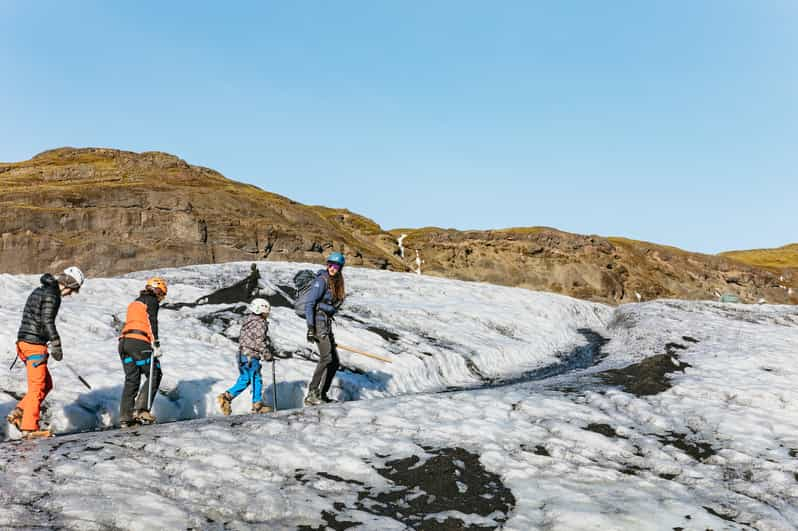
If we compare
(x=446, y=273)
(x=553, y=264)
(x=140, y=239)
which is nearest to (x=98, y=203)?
(x=140, y=239)

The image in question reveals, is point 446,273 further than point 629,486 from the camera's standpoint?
Yes

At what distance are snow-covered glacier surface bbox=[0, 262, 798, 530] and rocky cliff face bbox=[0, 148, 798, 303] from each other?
3335 centimetres

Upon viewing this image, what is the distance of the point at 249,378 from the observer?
42.0 feet

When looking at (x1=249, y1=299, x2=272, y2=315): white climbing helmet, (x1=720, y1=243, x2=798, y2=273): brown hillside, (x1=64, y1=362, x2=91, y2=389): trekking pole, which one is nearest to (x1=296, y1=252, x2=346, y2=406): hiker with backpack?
(x1=249, y1=299, x2=272, y2=315): white climbing helmet

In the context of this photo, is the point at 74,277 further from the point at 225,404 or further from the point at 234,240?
the point at 234,240

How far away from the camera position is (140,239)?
5516 centimetres

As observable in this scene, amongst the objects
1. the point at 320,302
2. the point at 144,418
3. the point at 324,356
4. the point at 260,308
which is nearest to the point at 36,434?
the point at 144,418

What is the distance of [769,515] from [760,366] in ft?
38.6

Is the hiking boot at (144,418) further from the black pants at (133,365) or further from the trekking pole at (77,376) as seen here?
the trekking pole at (77,376)

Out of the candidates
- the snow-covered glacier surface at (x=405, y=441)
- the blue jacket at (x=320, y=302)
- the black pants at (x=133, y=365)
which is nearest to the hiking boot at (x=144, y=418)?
the black pants at (x=133, y=365)

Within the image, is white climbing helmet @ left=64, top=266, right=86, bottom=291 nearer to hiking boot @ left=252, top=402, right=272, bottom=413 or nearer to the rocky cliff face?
hiking boot @ left=252, top=402, right=272, bottom=413

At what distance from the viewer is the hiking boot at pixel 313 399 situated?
12977 millimetres

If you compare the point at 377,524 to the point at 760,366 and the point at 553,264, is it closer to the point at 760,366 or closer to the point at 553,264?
the point at 760,366

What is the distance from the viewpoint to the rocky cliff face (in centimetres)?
5269
